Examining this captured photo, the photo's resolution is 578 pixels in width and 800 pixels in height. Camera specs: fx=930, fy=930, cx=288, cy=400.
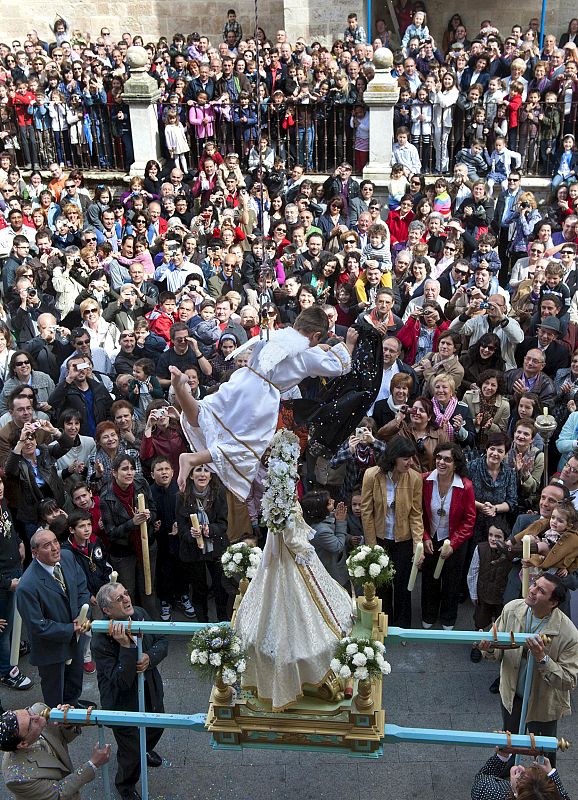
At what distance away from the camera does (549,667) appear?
19.4ft

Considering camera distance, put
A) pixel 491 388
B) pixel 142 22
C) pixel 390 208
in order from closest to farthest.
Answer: pixel 491 388, pixel 390 208, pixel 142 22

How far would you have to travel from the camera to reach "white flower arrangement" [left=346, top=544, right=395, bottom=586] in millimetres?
5590

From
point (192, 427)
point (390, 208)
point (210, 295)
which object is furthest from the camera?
point (390, 208)

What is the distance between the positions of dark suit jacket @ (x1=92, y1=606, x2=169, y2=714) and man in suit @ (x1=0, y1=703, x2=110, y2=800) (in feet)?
1.65

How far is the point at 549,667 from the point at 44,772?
124 inches

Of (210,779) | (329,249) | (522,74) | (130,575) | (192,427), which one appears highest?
(522,74)

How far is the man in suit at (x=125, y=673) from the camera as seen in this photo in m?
5.93

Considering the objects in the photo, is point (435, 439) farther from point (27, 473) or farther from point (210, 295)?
point (210, 295)

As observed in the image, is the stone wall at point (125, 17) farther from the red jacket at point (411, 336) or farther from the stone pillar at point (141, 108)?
the red jacket at point (411, 336)

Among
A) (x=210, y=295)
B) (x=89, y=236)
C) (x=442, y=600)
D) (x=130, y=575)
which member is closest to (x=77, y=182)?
(x=89, y=236)

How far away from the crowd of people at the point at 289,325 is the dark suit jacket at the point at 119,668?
2 cm

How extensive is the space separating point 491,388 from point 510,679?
3213 millimetres

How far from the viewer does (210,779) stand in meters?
6.61

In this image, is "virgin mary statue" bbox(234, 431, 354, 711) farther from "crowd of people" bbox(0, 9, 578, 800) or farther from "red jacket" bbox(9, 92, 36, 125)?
"red jacket" bbox(9, 92, 36, 125)
